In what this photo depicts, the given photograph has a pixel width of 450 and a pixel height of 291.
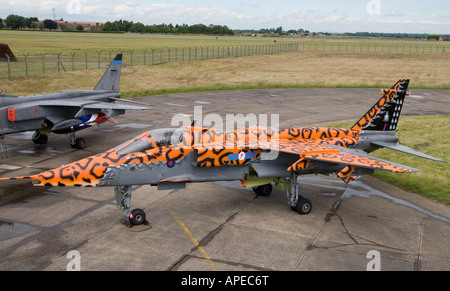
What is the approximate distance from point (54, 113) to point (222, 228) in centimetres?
1251

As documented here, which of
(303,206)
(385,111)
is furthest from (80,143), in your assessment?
(385,111)

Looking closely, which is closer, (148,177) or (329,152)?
(148,177)

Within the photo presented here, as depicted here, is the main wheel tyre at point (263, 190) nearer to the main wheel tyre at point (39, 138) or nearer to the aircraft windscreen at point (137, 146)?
the aircraft windscreen at point (137, 146)

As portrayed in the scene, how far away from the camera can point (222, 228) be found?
12.3 m

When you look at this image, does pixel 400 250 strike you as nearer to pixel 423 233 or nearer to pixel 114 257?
pixel 423 233

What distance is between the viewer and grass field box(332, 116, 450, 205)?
52.7 feet

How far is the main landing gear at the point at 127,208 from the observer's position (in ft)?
39.2

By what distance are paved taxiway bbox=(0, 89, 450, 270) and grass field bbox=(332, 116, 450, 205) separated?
2.48 feet

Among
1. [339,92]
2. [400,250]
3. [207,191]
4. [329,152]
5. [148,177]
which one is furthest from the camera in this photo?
[339,92]

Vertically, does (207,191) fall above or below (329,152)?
below

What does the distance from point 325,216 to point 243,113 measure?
706 inches

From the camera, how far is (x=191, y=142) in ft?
40.8
